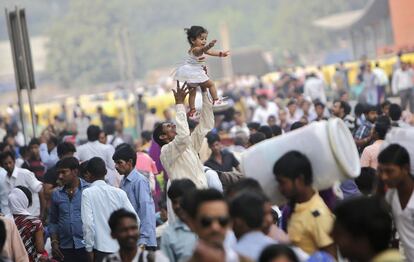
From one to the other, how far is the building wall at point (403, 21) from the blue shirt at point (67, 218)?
1353 inches

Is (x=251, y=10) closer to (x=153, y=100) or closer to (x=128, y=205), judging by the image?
(x=153, y=100)

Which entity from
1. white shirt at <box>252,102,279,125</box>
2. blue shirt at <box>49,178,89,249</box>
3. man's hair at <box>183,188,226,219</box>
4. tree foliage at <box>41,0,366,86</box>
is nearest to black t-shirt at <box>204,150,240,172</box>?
blue shirt at <box>49,178,89,249</box>

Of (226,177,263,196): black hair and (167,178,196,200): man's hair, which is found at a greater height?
(226,177,263,196): black hair

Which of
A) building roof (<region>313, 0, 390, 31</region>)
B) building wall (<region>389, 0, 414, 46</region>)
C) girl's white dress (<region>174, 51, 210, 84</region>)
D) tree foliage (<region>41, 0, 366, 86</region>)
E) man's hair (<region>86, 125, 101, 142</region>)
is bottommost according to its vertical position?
man's hair (<region>86, 125, 101, 142</region>)

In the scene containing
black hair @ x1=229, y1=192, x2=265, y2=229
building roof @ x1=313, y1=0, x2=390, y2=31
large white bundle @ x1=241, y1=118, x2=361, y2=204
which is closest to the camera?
black hair @ x1=229, y1=192, x2=265, y2=229

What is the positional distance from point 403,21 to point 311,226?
3921 cm

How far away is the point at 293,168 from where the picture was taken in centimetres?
629

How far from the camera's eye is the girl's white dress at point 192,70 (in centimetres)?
915

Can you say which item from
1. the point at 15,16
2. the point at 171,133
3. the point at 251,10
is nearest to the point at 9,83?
the point at 251,10

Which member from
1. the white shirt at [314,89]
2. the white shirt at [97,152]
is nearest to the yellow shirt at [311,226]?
the white shirt at [97,152]

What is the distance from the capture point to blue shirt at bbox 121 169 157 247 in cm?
911

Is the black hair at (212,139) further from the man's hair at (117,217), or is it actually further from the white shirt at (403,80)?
the white shirt at (403,80)

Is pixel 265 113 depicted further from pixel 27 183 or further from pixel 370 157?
pixel 370 157

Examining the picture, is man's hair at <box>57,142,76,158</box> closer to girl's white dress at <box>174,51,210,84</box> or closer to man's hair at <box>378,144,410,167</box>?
girl's white dress at <box>174,51,210,84</box>
